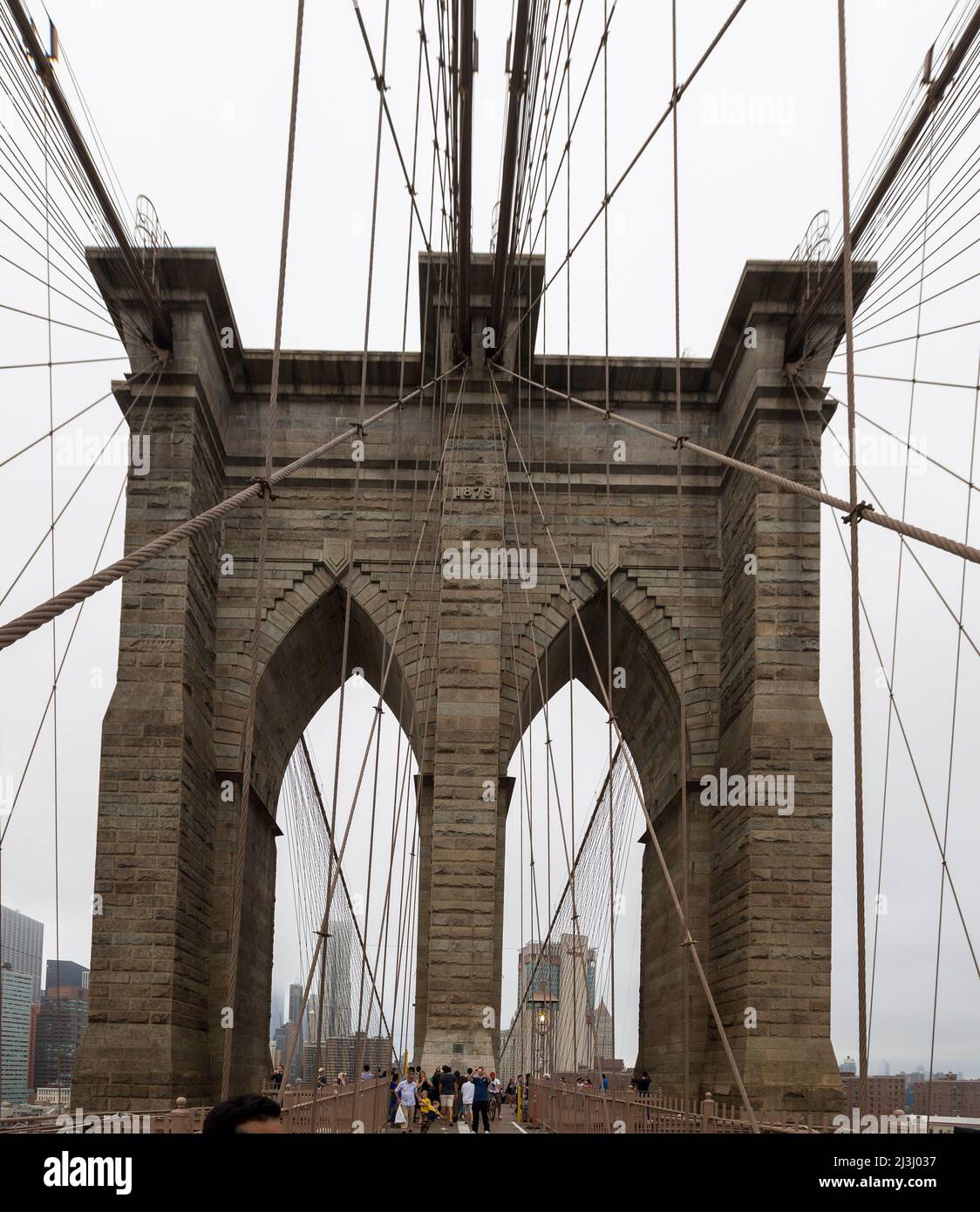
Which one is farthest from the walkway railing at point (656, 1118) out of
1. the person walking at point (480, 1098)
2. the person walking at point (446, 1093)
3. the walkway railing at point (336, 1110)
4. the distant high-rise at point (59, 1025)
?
the distant high-rise at point (59, 1025)

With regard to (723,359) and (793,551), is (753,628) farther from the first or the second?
(723,359)

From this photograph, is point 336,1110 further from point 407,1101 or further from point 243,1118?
point 243,1118

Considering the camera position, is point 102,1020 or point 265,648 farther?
point 265,648

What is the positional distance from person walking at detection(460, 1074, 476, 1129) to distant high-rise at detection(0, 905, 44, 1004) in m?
5.49

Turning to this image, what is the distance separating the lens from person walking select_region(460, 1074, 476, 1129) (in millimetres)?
14062

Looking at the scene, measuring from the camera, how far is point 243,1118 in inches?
85.0

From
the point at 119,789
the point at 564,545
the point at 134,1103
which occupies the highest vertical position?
the point at 564,545

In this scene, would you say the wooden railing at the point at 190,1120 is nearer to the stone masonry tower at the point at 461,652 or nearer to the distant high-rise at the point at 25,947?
the stone masonry tower at the point at 461,652

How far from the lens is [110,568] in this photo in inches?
242

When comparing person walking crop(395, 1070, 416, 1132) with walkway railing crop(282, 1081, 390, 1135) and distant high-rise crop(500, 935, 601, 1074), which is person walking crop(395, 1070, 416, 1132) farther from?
distant high-rise crop(500, 935, 601, 1074)

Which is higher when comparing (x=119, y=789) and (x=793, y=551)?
(x=793, y=551)
